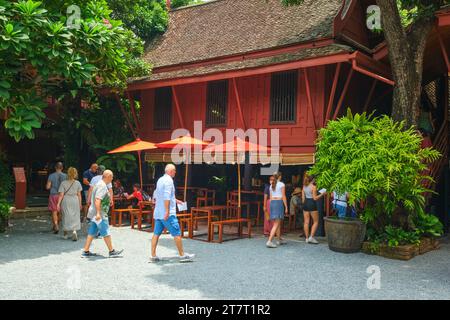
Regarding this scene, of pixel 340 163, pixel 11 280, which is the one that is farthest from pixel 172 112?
pixel 11 280

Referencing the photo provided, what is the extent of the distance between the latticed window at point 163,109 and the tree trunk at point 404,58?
8.54 metres

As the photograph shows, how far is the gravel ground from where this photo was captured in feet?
19.8

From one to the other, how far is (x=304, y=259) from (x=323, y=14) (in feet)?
30.0

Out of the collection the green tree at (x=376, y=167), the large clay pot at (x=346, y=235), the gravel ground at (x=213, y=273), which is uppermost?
the green tree at (x=376, y=167)

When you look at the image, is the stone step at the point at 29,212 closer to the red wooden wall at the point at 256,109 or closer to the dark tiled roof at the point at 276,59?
the red wooden wall at the point at 256,109

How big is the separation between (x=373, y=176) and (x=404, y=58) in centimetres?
333

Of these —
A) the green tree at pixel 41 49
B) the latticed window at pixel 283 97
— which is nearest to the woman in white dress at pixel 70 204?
the green tree at pixel 41 49

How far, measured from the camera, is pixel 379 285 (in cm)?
661

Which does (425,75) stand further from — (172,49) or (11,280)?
(11,280)

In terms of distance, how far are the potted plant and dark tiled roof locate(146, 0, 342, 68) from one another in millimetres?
4727

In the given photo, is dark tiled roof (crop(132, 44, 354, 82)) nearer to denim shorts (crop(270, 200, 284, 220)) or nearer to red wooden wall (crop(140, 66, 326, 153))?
red wooden wall (crop(140, 66, 326, 153))

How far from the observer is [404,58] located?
1006 cm

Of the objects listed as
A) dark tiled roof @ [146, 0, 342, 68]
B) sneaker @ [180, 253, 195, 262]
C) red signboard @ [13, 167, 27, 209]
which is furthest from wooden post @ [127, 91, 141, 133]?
sneaker @ [180, 253, 195, 262]

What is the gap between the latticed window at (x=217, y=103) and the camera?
14.6m
